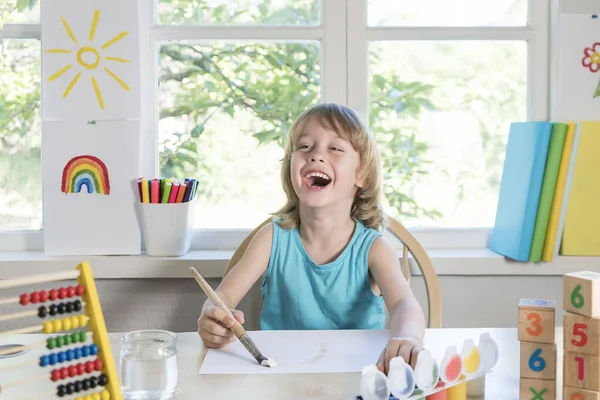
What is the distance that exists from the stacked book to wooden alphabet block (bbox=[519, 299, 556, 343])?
1055mm

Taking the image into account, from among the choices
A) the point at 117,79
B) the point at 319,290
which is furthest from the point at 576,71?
the point at 117,79

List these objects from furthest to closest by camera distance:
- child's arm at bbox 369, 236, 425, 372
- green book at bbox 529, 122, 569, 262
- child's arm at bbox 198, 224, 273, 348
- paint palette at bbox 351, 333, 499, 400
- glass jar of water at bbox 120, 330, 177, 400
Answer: green book at bbox 529, 122, 569, 262
child's arm at bbox 198, 224, 273, 348
child's arm at bbox 369, 236, 425, 372
glass jar of water at bbox 120, 330, 177, 400
paint palette at bbox 351, 333, 499, 400

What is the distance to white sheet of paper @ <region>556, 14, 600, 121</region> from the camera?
2.01 metres

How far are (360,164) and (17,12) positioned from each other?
3.58 feet

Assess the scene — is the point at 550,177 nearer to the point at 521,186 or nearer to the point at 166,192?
the point at 521,186

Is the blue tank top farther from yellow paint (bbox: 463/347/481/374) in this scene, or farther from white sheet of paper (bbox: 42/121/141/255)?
yellow paint (bbox: 463/347/481/374)

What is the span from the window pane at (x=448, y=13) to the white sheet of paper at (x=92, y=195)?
0.75 meters

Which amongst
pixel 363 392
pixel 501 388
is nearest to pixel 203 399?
pixel 363 392

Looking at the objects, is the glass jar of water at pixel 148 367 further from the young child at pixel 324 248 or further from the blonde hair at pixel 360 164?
the blonde hair at pixel 360 164

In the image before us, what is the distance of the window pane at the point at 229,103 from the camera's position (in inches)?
81.6

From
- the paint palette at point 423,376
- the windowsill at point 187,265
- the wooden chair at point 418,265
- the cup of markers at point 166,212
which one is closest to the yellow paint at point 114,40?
the cup of markers at point 166,212

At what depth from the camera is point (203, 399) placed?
96cm

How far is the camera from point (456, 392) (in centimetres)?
89

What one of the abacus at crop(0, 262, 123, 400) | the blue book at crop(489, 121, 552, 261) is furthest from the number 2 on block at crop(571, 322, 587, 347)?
the blue book at crop(489, 121, 552, 261)
